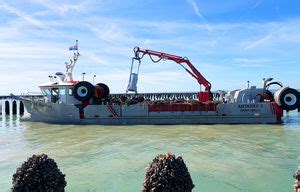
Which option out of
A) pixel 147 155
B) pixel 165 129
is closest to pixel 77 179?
pixel 147 155

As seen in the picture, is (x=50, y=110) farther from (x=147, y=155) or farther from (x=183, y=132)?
(x=147, y=155)

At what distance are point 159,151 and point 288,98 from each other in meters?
11.4

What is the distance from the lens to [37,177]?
15.5 feet

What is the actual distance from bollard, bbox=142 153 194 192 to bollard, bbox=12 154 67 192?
1.13 metres

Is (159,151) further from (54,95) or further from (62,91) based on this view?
(54,95)

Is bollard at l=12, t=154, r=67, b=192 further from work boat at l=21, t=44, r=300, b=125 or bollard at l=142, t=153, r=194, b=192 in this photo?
work boat at l=21, t=44, r=300, b=125

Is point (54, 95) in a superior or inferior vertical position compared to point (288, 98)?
superior

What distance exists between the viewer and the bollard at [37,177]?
473 centimetres

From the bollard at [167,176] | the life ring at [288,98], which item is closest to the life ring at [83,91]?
the life ring at [288,98]

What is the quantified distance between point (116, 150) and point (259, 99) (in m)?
12.5

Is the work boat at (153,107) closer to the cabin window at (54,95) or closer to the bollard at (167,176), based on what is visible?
the cabin window at (54,95)

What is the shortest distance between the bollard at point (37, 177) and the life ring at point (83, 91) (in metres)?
17.5

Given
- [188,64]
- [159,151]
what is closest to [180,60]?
[188,64]

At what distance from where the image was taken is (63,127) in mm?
21312
